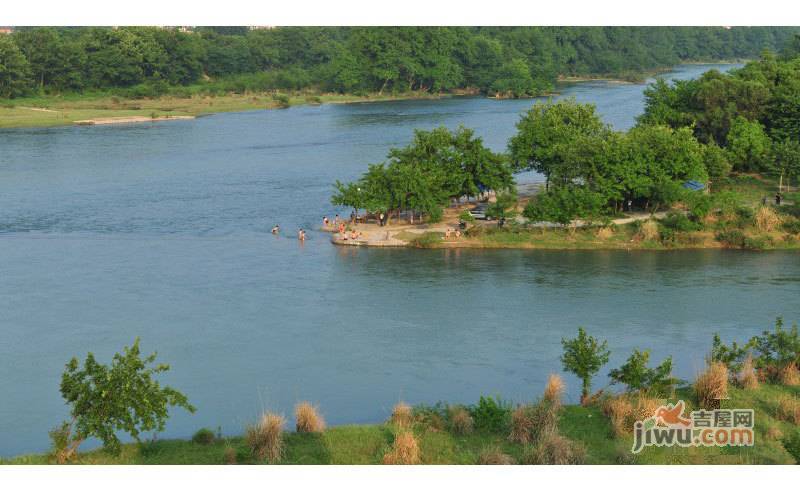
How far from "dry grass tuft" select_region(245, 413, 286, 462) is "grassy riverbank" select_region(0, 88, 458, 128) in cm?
7068

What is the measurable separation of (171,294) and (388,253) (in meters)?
10.2

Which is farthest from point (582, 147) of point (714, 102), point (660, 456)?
point (660, 456)

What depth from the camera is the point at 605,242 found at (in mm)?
44406

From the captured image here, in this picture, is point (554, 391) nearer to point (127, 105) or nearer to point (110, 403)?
point (110, 403)

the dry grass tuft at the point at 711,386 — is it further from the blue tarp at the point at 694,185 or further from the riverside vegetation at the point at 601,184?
the blue tarp at the point at 694,185

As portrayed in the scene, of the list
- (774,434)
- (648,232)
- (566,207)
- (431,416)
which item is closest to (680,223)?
(648,232)

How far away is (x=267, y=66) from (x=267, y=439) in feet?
332

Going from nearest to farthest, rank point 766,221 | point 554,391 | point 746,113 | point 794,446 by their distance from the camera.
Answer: point 794,446 → point 554,391 → point 766,221 → point 746,113

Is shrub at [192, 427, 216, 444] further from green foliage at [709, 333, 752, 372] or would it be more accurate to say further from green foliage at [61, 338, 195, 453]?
green foliage at [709, 333, 752, 372]

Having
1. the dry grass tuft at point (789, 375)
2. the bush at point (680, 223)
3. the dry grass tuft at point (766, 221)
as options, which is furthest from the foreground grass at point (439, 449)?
the dry grass tuft at point (766, 221)

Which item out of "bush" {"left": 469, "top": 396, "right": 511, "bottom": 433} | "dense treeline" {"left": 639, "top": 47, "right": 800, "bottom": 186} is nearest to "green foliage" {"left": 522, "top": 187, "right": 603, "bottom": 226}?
"dense treeline" {"left": 639, "top": 47, "right": 800, "bottom": 186}

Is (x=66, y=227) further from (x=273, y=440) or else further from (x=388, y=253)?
(x=273, y=440)

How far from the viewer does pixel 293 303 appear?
3728 cm

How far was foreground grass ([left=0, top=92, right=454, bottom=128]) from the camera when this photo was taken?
89562mm
